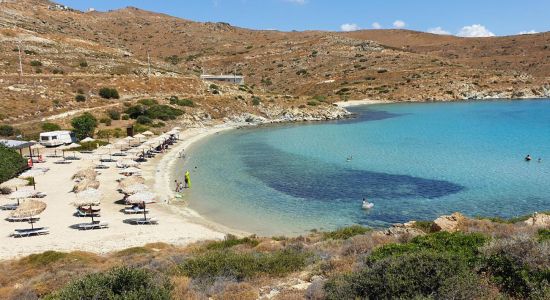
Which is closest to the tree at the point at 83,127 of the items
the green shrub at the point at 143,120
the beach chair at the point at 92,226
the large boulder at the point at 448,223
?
the green shrub at the point at 143,120

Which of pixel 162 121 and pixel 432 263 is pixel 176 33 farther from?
pixel 432 263

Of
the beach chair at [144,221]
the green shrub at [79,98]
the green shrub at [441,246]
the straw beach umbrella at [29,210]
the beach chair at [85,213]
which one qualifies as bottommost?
the beach chair at [144,221]

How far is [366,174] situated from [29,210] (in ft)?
81.5

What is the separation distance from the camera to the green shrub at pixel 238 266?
12.3 metres

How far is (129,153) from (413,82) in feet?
318

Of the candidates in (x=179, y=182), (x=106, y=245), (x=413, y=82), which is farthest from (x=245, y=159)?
(x=413, y=82)

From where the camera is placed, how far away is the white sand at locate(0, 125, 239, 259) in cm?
2025

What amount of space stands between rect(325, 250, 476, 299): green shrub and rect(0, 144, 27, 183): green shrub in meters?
30.5

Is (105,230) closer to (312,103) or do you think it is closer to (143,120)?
(143,120)

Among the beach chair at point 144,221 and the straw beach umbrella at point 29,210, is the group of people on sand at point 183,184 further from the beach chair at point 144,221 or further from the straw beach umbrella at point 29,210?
the straw beach umbrella at point 29,210

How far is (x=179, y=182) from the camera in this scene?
108ft

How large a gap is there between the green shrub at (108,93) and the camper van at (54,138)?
77.3 ft

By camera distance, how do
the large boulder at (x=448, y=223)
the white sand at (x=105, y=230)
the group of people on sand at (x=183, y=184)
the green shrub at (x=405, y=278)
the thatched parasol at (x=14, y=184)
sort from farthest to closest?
the group of people on sand at (x=183, y=184) → the thatched parasol at (x=14, y=184) → the white sand at (x=105, y=230) → the large boulder at (x=448, y=223) → the green shrub at (x=405, y=278)

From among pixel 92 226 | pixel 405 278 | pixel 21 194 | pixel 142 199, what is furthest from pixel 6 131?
pixel 405 278
